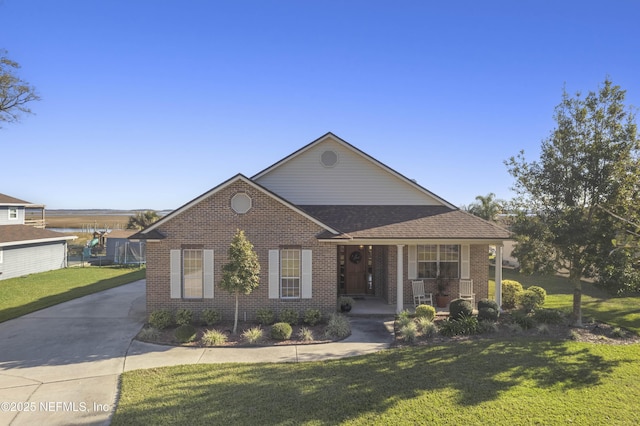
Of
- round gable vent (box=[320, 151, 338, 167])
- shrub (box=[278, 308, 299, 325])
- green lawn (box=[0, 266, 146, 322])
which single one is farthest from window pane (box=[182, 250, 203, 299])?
green lawn (box=[0, 266, 146, 322])

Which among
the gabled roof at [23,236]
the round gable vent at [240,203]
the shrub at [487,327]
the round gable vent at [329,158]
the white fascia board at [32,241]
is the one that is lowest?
the shrub at [487,327]

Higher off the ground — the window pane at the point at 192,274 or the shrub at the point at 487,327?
the window pane at the point at 192,274

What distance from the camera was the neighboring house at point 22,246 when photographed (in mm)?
23906

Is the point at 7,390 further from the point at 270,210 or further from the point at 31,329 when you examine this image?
the point at 270,210

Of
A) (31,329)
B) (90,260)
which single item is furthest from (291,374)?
(90,260)

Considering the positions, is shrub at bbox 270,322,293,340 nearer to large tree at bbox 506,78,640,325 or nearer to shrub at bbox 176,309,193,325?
shrub at bbox 176,309,193,325

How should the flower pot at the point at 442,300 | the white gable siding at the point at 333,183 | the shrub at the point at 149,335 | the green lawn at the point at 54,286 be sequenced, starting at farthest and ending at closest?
the white gable siding at the point at 333,183
the green lawn at the point at 54,286
the flower pot at the point at 442,300
the shrub at the point at 149,335

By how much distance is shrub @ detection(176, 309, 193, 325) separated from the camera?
13.0 metres

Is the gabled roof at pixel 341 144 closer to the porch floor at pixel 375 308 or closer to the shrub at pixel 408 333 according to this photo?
the porch floor at pixel 375 308

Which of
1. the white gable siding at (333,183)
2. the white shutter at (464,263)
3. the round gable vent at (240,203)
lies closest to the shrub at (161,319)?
the round gable vent at (240,203)

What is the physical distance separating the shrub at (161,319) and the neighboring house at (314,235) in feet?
2.72

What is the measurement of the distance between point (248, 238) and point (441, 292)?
→ 27.5 feet

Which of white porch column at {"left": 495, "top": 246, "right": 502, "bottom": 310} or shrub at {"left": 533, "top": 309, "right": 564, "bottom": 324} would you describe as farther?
white porch column at {"left": 495, "top": 246, "right": 502, "bottom": 310}

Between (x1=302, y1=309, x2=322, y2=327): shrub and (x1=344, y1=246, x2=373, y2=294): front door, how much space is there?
4.82m
